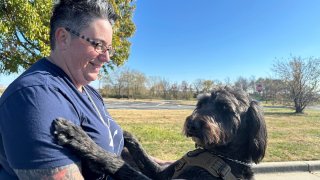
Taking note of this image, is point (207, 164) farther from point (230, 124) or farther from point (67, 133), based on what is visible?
point (67, 133)

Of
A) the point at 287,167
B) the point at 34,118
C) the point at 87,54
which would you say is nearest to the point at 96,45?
→ the point at 87,54

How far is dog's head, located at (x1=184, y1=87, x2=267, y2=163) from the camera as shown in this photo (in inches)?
144

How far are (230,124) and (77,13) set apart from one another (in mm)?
2390

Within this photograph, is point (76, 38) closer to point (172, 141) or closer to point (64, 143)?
point (64, 143)

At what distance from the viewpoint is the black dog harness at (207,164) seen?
3199 millimetres

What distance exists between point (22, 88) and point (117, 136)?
100cm

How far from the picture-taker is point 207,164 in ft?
10.7

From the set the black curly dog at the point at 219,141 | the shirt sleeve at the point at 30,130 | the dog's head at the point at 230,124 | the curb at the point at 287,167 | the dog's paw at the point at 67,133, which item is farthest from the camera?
the curb at the point at 287,167

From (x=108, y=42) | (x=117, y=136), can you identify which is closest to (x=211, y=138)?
(x=117, y=136)

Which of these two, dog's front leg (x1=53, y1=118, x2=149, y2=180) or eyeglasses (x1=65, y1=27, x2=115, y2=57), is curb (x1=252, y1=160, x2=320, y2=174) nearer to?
dog's front leg (x1=53, y1=118, x2=149, y2=180)

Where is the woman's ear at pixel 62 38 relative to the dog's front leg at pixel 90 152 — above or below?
above

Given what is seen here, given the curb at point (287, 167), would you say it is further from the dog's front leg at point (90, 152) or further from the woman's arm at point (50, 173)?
the woman's arm at point (50, 173)

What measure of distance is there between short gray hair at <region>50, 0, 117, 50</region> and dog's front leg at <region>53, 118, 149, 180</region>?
643 mm

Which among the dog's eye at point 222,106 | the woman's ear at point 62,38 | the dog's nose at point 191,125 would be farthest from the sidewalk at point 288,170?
the woman's ear at point 62,38
